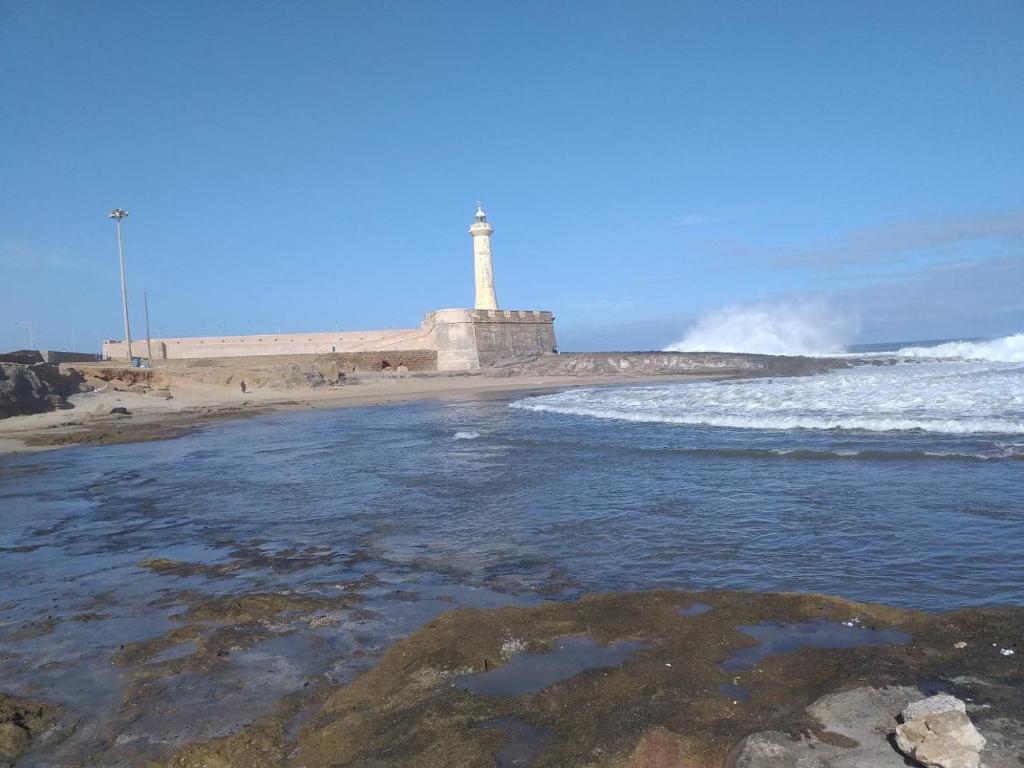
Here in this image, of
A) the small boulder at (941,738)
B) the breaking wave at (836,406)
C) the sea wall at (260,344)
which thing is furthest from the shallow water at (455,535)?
the sea wall at (260,344)

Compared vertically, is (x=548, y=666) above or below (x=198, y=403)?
below

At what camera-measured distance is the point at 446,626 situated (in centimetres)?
373

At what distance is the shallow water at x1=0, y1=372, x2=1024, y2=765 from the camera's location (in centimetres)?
371

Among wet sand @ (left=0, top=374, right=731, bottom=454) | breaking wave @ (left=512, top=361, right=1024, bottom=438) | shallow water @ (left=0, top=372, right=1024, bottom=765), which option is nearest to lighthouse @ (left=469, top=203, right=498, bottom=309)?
wet sand @ (left=0, top=374, right=731, bottom=454)

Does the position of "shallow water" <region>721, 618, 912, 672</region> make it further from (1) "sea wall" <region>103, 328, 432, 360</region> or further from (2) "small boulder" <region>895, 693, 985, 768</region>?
(1) "sea wall" <region>103, 328, 432, 360</region>

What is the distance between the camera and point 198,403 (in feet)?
74.9

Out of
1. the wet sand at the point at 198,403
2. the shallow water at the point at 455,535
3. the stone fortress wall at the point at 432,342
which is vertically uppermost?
the stone fortress wall at the point at 432,342

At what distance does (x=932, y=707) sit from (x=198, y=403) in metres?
23.6

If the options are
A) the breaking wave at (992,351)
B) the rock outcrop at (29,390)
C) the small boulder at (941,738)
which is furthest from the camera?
the breaking wave at (992,351)

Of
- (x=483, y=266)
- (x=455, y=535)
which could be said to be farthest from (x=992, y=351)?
(x=455, y=535)

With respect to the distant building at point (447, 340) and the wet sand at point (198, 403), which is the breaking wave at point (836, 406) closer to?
the wet sand at point (198, 403)

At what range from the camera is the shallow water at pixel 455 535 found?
3.71 m

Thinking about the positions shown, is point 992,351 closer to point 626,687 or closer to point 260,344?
point 260,344

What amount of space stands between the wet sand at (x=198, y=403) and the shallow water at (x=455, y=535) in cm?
428
